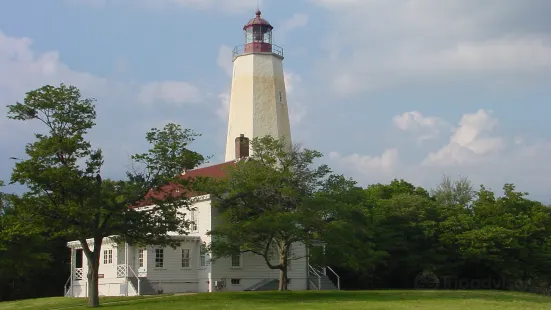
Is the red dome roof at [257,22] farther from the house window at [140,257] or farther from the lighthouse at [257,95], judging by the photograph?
the house window at [140,257]

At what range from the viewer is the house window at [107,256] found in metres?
42.3

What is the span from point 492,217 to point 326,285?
1289 cm

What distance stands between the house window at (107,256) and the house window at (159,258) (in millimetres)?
3268

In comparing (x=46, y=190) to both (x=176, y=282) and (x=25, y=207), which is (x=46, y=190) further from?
(x=176, y=282)

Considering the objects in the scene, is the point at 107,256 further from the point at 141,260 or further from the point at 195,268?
the point at 195,268

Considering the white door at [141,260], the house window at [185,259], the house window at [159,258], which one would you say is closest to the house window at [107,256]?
the white door at [141,260]

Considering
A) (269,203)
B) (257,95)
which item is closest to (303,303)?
(269,203)

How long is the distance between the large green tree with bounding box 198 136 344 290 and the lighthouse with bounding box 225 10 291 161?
36.4 ft

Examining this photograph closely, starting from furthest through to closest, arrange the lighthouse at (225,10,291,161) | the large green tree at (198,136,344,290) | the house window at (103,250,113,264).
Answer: the lighthouse at (225,10,291,161) < the house window at (103,250,113,264) < the large green tree at (198,136,344,290)

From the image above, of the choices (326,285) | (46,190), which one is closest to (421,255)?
(326,285)

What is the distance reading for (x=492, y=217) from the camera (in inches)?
1956

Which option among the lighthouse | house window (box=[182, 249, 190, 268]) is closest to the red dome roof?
the lighthouse

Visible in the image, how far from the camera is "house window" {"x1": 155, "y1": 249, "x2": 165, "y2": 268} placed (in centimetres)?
4056

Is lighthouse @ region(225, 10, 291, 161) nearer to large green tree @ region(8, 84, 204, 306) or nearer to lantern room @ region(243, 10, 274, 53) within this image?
lantern room @ region(243, 10, 274, 53)
